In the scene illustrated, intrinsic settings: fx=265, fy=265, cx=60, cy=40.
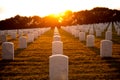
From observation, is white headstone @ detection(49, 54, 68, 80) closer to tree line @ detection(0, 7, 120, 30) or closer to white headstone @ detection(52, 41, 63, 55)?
white headstone @ detection(52, 41, 63, 55)

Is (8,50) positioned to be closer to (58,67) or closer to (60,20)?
(58,67)

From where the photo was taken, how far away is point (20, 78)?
34.1 ft

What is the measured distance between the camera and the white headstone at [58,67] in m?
9.35

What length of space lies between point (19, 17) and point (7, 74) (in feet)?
269

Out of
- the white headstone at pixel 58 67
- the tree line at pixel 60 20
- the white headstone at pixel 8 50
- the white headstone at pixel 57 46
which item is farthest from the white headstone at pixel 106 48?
the tree line at pixel 60 20

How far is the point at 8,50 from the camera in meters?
14.7

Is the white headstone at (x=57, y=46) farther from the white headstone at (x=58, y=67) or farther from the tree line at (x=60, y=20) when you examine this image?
the tree line at (x=60, y=20)

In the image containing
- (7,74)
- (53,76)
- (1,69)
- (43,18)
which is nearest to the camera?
(53,76)

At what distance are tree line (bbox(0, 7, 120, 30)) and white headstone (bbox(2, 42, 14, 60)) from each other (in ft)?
215

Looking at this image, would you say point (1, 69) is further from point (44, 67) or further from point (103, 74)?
point (103, 74)

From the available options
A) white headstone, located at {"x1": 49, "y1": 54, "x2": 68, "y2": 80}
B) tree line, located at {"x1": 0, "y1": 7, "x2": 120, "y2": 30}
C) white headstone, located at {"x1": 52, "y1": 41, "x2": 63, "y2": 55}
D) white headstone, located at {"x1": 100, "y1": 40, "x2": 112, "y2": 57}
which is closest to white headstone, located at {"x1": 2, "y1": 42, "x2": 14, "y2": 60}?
white headstone, located at {"x1": 52, "y1": 41, "x2": 63, "y2": 55}

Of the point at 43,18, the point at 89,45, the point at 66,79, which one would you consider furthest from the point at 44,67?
the point at 43,18

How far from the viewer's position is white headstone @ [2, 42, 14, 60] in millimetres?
14552

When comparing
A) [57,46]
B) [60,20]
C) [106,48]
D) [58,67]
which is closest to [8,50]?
[57,46]
